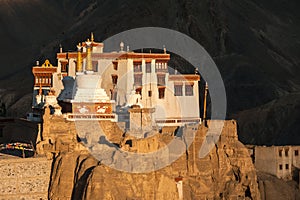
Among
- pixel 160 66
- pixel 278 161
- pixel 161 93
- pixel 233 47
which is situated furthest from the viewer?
pixel 233 47

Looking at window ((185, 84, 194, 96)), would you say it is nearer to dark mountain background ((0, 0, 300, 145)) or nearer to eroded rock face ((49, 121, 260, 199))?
eroded rock face ((49, 121, 260, 199))

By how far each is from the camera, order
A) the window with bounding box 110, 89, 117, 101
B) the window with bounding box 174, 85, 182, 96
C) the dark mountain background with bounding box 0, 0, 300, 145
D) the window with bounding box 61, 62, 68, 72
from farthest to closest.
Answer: the dark mountain background with bounding box 0, 0, 300, 145 → the window with bounding box 61, 62, 68, 72 → the window with bounding box 174, 85, 182, 96 → the window with bounding box 110, 89, 117, 101

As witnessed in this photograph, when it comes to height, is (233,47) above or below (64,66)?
above

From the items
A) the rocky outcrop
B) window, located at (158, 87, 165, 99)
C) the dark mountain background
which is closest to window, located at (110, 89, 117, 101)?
window, located at (158, 87, 165, 99)

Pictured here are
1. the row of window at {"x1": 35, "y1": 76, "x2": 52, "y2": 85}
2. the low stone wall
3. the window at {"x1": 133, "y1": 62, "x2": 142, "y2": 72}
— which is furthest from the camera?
the row of window at {"x1": 35, "y1": 76, "x2": 52, "y2": 85}

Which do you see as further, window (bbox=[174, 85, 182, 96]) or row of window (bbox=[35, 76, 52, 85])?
row of window (bbox=[35, 76, 52, 85])

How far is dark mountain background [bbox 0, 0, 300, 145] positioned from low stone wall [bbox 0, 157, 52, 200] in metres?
40.5

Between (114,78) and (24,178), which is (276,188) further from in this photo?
(24,178)

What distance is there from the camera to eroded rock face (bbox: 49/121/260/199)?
4494 centimetres

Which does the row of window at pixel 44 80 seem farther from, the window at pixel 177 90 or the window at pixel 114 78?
the window at pixel 177 90

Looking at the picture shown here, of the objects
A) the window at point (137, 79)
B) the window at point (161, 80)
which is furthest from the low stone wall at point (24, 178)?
the window at point (161, 80)

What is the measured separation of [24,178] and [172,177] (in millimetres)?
6632

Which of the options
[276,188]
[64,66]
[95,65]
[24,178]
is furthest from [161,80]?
[24,178]

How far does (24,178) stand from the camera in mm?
45250
